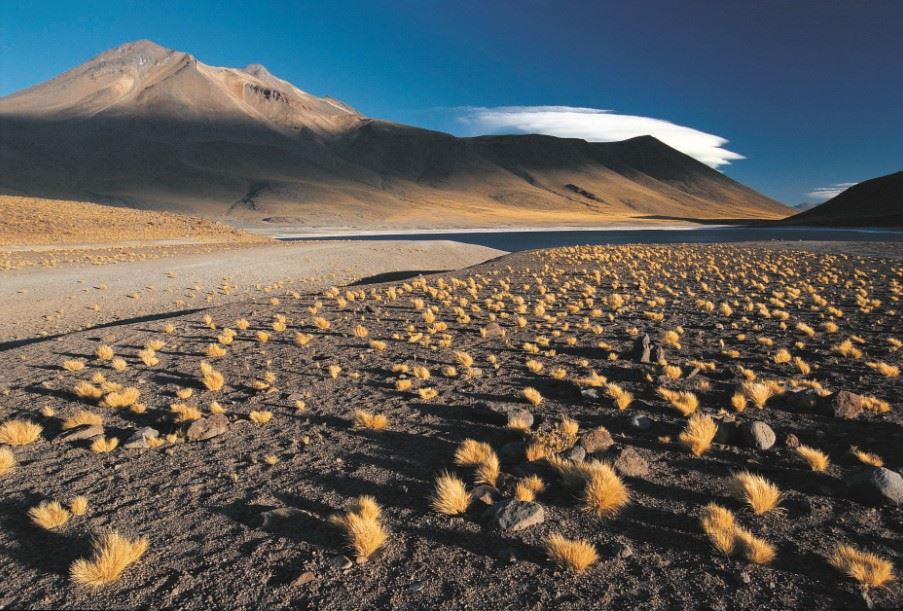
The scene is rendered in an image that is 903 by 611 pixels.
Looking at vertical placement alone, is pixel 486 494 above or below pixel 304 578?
above

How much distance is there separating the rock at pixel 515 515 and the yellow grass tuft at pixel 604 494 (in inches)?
19.5

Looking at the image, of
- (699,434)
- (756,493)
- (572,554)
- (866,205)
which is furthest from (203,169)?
(866,205)

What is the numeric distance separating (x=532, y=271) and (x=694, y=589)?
21.3m

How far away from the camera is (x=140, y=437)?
626cm

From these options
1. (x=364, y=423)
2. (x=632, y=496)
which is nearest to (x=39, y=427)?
(x=364, y=423)

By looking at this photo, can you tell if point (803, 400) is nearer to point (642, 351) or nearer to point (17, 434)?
point (642, 351)

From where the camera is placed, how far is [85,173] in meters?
132

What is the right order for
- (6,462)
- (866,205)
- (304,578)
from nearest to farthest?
(304,578)
(6,462)
(866,205)

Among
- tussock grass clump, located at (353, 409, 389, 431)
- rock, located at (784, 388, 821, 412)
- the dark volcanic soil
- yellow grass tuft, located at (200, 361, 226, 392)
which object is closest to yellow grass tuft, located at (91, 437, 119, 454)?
the dark volcanic soil

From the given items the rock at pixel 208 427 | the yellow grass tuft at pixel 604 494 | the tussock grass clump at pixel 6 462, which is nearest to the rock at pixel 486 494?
the yellow grass tuft at pixel 604 494

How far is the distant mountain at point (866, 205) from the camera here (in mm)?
94875

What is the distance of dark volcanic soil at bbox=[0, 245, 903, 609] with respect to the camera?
3777mm

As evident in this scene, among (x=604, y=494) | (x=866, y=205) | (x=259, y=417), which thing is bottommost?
(x=259, y=417)

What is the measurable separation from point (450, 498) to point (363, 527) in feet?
2.93
